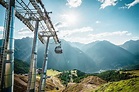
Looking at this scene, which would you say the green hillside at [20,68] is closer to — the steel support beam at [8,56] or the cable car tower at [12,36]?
the cable car tower at [12,36]

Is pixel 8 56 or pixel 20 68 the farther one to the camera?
pixel 20 68

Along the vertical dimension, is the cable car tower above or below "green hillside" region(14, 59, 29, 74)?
above

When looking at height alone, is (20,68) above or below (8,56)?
below

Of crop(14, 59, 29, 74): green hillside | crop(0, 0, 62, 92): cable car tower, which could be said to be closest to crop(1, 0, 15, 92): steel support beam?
crop(0, 0, 62, 92): cable car tower

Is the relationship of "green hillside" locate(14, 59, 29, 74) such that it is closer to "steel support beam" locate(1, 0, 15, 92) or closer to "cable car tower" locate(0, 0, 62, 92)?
"cable car tower" locate(0, 0, 62, 92)

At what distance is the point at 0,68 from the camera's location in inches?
487

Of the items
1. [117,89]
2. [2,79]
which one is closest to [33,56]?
[2,79]

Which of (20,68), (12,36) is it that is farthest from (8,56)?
(20,68)

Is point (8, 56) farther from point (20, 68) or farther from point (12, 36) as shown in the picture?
point (20, 68)

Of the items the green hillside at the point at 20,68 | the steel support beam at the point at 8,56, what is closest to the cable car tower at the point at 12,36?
the steel support beam at the point at 8,56

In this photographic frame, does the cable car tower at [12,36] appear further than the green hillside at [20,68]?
No

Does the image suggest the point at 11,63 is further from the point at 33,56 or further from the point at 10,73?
the point at 33,56

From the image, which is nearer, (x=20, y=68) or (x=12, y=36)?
(x=12, y=36)

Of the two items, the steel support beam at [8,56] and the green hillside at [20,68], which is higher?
the steel support beam at [8,56]
